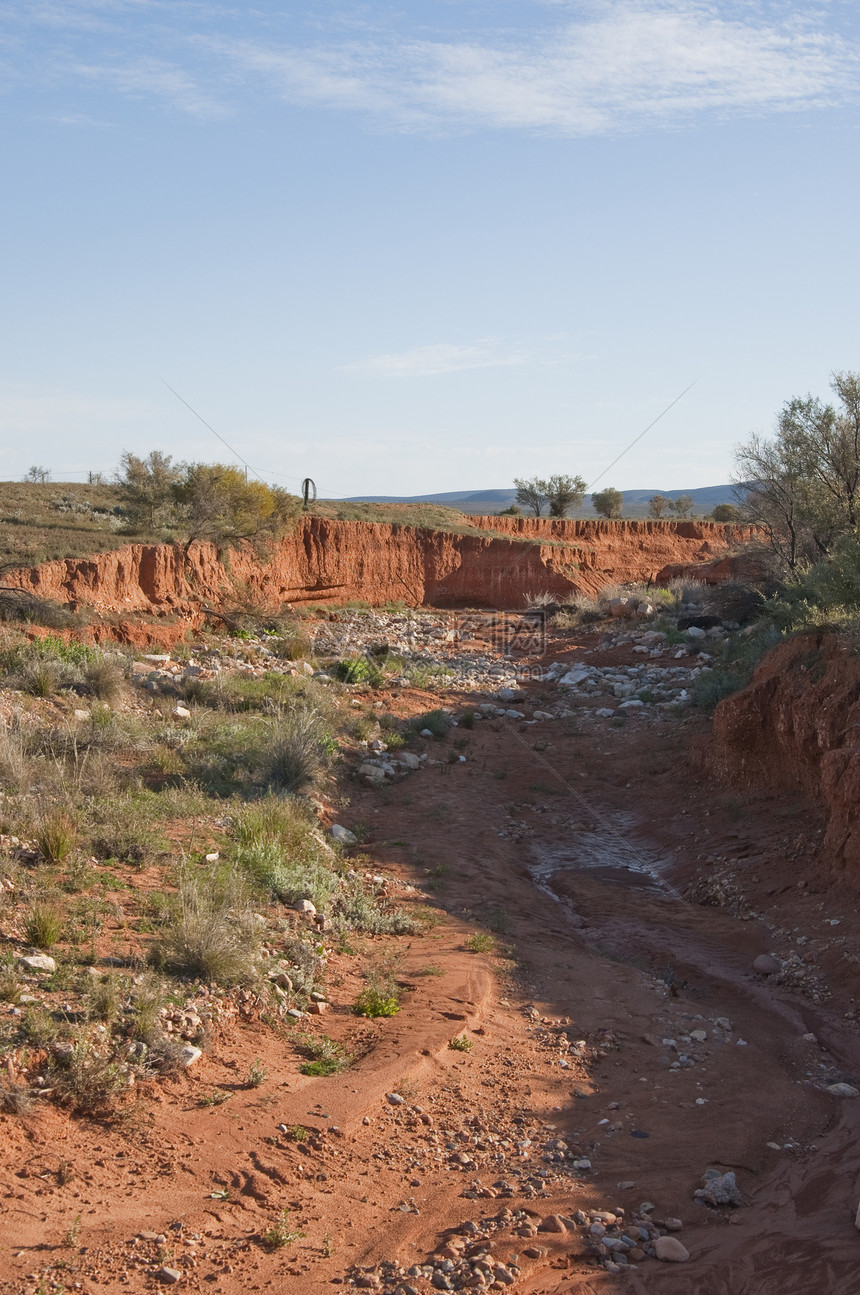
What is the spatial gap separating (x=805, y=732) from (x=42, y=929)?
7.31m

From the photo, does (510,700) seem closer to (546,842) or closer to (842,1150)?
(546,842)

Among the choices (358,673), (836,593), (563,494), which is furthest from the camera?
(563,494)

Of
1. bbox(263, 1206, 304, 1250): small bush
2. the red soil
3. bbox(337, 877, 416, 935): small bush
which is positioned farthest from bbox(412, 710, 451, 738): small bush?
bbox(263, 1206, 304, 1250): small bush

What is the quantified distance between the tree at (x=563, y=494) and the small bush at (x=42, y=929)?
42.9 meters

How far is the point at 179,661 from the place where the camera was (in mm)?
15664

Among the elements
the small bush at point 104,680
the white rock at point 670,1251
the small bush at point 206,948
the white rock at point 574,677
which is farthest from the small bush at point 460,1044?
the white rock at point 574,677

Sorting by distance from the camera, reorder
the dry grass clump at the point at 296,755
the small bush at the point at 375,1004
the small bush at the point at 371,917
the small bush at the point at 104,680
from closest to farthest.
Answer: the small bush at the point at 375,1004, the small bush at the point at 371,917, the dry grass clump at the point at 296,755, the small bush at the point at 104,680

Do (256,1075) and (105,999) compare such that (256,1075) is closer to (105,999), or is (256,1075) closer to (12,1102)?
(105,999)

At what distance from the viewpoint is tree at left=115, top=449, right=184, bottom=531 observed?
21.9 meters

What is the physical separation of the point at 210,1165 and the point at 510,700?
12.5 metres

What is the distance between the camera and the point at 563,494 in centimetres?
4656

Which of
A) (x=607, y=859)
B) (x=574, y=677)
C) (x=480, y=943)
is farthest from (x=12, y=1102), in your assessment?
(x=574, y=677)

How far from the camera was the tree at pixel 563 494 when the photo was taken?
4659cm

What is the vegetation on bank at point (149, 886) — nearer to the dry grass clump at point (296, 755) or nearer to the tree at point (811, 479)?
the dry grass clump at point (296, 755)
